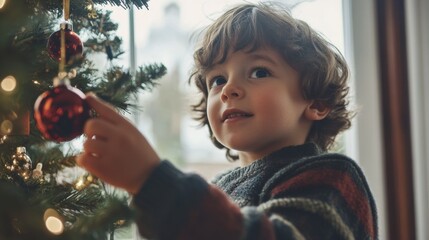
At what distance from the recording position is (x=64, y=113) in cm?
51

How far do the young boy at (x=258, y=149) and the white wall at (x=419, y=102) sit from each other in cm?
45

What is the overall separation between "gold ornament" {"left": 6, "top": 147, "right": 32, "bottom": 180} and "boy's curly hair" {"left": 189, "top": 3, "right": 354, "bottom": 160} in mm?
381

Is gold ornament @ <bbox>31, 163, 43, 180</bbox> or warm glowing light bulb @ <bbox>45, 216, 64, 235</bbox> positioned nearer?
warm glowing light bulb @ <bbox>45, 216, 64, 235</bbox>

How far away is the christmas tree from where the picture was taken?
459 millimetres

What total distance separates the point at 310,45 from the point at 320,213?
1.23ft

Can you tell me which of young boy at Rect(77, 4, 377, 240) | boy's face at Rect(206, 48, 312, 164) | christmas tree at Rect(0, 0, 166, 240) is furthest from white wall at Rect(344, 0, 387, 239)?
christmas tree at Rect(0, 0, 166, 240)

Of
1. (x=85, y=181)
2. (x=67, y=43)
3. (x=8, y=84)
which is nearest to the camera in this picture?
(x=8, y=84)

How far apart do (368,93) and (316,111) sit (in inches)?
22.6

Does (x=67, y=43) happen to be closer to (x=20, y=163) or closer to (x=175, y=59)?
(x=20, y=163)

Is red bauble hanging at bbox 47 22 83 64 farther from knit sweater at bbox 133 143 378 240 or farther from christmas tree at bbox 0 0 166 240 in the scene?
knit sweater at bbox 133 143 378 240

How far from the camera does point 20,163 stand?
0.68 meters

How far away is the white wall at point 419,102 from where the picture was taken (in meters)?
1.38

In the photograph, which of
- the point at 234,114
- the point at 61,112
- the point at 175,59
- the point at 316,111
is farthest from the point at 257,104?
the point at 175,59

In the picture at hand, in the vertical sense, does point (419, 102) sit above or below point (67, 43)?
below
